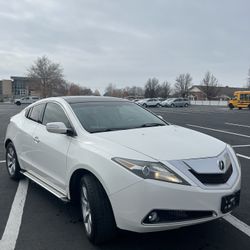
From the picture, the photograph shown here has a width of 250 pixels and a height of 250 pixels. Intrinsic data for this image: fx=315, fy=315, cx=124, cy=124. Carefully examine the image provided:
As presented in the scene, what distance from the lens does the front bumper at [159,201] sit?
9.31 ft

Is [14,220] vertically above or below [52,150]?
below

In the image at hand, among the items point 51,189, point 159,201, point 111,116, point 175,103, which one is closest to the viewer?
point 159,201

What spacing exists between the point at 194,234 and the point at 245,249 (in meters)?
0.56

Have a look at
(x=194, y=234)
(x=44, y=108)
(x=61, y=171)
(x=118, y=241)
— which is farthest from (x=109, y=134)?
(x=44, y=108)

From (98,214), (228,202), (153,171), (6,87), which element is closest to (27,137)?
(98,214)

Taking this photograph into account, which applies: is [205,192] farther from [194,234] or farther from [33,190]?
[33,190]

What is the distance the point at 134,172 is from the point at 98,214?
1.97 ft

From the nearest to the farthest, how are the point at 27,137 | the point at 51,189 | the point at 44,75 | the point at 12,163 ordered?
the point at 51,189, the point at 27,137, the point at 12,163, the point at 44,75

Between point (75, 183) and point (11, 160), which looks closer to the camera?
point (75, 183)

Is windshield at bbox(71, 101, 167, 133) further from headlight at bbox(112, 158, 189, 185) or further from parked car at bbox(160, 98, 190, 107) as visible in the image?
parked car at bbox(160, 98, 190, 107)

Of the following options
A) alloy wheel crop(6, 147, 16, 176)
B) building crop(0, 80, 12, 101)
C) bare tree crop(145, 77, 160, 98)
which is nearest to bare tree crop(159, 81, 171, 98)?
bare tree crop(145, 77, 160, 98)

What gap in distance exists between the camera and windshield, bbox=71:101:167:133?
405 centimetres

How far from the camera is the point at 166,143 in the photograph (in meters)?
3.38

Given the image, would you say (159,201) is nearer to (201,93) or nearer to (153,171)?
(153,171)
